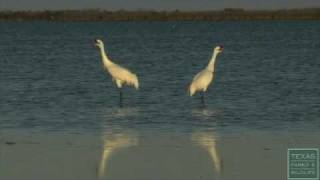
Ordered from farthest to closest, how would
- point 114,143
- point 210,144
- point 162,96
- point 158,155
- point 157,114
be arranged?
point 162,96
point 157,114
point 114,143
point 210,144
point 158,155

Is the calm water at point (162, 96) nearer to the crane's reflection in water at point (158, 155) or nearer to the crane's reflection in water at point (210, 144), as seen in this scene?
the crane's reflection in water at point (210, 144)

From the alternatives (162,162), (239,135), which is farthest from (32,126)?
(162,162)

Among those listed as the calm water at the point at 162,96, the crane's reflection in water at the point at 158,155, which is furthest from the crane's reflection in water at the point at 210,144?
the calm water at the point at 162,96

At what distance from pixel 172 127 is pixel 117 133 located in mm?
1281

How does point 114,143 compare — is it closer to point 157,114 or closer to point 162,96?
point 157,114

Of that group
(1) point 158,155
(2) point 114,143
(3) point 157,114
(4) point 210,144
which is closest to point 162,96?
(3) point 157,114

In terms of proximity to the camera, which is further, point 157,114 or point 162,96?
point 162,96

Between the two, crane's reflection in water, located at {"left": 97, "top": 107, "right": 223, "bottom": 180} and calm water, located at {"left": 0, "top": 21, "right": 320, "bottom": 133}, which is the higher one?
crane's reflection in water, located at {"left": 97, "top": 107, "right": 223, "bottom": 180}

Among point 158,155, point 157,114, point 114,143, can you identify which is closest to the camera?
point 158,155

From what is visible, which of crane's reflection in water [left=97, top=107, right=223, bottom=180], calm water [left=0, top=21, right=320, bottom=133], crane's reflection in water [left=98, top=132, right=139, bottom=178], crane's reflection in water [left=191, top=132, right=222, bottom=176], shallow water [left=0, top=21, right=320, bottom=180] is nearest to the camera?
crane's reflection in water [left=97, top=107, right=223, bottom=180]

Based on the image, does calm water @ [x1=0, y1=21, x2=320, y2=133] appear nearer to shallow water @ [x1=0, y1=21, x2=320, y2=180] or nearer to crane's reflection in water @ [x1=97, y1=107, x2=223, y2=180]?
shallow water @ [x1=0, y1=21, x2=320, y2=180]

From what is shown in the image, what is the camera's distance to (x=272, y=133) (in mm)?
19734

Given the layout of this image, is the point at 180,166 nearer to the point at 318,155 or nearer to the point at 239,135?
the point at 318,155

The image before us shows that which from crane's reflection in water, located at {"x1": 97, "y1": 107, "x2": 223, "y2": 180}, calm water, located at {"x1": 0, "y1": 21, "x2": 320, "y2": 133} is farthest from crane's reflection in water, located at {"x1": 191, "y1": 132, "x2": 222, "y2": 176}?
calm water, located at {"x1": 0, "y1": 21, "x2": 320, "y2": 133}
